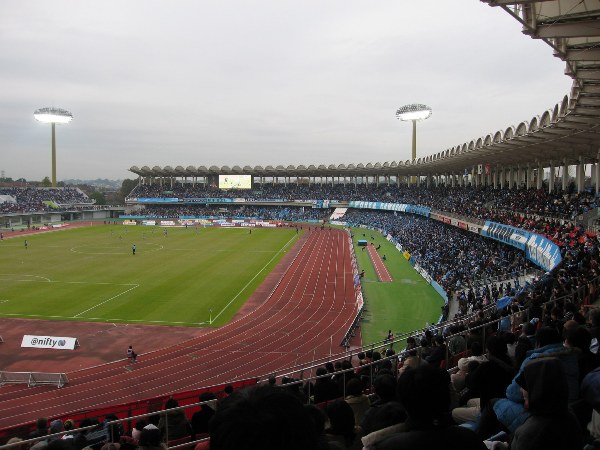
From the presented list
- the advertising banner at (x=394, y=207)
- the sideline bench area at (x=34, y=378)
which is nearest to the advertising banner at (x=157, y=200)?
the advertising banner at (x=394, y=207)

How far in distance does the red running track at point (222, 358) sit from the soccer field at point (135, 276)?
2836 millimetres

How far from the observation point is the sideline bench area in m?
18.1

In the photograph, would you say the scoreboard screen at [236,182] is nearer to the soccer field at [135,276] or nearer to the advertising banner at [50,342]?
the soccer field at [135,276]

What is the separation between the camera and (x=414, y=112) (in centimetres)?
9762

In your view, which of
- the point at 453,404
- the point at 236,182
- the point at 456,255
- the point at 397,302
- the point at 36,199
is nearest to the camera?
the point at 453,404

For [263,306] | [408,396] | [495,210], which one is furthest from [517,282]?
[408,396]

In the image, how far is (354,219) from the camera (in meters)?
83.7

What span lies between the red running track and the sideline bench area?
1.32ft

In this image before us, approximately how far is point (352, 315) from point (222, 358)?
8782 millimetres

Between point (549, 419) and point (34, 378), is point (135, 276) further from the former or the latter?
point (549, 419)

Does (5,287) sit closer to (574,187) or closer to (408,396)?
(408,396)

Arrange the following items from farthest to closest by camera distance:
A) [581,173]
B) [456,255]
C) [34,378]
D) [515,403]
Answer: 1. [456,255]
2. [581,173]
3. [34,378]
4. [515,403]

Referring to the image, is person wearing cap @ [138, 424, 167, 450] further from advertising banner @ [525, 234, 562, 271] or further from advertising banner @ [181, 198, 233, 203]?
advertising banner @ [181, 198, 233, 203]

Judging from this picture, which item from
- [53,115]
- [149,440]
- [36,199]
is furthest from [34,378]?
[53,115]
